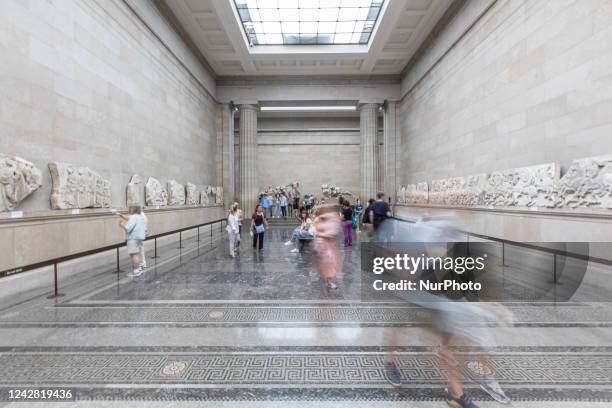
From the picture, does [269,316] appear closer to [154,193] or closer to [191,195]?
[154,193]

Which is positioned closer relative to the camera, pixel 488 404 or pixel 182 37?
pixel 488 404

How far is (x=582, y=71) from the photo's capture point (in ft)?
18.7

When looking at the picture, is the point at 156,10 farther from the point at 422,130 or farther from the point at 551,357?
the point at 551,357

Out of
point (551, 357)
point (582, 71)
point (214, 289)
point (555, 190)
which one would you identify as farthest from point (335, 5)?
point (551, 357)

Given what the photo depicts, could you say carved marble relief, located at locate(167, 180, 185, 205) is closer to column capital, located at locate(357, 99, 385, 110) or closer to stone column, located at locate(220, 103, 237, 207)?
stone column, located at locate(220, 103, 237, 207)

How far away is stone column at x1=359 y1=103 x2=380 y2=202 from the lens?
59.6 feet

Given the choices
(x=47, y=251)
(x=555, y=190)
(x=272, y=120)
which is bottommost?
(x=47, y=251)

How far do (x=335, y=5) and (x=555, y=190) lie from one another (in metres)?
11.3

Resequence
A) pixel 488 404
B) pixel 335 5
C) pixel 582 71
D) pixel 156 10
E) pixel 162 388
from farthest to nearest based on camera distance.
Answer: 1. pixel 335 5
2. pixel 156 10
3. pixel 582 71
4. pixel 162 388
5. pixel 488 404

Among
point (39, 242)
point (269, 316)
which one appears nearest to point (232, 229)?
point (39, 242)

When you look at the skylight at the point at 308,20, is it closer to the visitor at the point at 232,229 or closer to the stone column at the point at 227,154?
the stone column at the point at 227,154

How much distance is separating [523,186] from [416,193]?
779cm

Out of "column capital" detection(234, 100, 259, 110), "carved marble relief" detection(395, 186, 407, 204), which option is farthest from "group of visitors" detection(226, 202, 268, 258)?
"column capital" detection(234, 100, 259, 110)

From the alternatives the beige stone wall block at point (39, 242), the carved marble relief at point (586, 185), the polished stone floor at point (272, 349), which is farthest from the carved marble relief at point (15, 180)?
the carved marble relief at point (586, 185)
